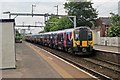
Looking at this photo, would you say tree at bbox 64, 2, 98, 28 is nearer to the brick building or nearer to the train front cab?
the brick building

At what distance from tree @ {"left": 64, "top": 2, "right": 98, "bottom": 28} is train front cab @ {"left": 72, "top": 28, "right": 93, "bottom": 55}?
38.9m

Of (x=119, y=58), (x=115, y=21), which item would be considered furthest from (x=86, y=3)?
(x=119, y=58)

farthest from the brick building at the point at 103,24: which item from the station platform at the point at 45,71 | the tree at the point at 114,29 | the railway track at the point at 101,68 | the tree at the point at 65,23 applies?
the station platform at the point at 45,71

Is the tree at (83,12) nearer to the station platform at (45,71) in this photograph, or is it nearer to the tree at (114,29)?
the tree at (114,29)

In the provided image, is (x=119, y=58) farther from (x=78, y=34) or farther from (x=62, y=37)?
(x=62, y=37)

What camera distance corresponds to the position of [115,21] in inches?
2379

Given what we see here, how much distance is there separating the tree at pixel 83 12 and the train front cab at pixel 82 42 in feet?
128

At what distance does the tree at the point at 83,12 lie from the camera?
226 feet

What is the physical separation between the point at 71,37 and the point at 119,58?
6.51 meters

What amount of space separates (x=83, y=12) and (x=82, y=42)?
4122cm

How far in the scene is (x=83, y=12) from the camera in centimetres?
6969

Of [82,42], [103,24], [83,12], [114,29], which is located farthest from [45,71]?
[103,24]

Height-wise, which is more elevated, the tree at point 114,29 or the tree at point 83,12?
the tree at point 83,12

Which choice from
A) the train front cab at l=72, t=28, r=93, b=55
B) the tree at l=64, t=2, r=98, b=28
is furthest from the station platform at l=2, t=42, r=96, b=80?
the tree at l=64, t=2, r=98, b=28
